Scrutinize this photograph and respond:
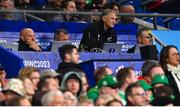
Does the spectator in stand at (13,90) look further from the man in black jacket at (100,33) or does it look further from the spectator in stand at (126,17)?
the spectator in stand at (126,17)

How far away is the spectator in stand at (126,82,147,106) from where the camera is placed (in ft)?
38.6

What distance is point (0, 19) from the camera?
1883 centimetres

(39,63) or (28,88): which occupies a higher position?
(28,88)

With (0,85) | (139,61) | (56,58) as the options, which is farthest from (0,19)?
(0,85)

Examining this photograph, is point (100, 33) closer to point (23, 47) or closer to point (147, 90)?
point (23, 47)

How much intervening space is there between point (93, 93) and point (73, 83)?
0.30 m

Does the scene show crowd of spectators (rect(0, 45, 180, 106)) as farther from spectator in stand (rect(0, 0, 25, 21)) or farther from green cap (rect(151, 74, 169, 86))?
spectator in stand (rect(0, 0, 25, 21))

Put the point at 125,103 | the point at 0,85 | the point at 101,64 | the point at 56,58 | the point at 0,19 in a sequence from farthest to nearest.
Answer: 1. the point at 0,19
2. the point at 56,58
3. the point at 101,64
4. the point at 0,85
5. the point at 125,103

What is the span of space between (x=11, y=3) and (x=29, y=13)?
43 cm

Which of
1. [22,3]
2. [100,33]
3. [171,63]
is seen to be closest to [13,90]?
[171,63]

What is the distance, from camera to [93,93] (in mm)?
12305

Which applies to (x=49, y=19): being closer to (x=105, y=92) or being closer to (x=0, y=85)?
(x=0, y=85)

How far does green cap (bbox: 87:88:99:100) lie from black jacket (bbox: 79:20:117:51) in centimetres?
496

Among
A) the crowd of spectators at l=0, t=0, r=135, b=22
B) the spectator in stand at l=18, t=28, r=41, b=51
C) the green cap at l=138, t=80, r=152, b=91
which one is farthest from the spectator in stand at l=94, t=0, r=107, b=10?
the green cap at l=138, t=80, r=152, b=91
